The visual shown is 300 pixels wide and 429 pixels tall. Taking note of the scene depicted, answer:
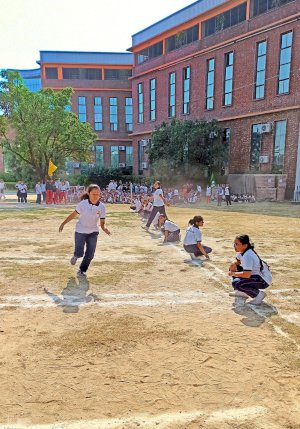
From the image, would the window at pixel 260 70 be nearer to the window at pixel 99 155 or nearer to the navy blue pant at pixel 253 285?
the navy blue pant at pixel 253 285

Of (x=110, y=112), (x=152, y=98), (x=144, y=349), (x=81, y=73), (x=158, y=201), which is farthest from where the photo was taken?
(x=110, y=112)

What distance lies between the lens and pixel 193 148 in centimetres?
2752

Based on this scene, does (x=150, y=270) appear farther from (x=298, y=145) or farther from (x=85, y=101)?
(x=85, y=101)

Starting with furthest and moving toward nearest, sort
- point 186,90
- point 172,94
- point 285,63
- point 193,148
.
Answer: point 172,94, point 186,90, point 193,148, point 285,63

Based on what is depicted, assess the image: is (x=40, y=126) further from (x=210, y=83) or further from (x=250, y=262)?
(x=250, y=262)

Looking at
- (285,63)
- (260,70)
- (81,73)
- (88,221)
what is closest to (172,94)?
(260,70)

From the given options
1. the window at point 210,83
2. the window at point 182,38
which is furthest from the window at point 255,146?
the window at point 182,38

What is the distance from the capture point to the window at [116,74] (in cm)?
4734

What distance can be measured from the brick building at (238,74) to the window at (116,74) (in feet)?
36.7

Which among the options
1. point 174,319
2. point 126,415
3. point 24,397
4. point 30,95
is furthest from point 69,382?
point 30,95

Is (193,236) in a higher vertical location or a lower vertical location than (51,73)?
lower

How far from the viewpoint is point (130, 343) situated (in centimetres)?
389

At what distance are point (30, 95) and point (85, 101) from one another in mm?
21127

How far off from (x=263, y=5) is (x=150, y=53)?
13900mm
